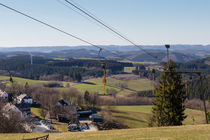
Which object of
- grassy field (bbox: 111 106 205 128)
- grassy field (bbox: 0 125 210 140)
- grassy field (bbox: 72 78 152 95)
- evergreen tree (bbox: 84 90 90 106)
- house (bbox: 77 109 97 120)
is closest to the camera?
grassy field (bbox: 0 125 210 140)

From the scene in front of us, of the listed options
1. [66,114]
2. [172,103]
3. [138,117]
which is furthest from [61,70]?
[172,103]

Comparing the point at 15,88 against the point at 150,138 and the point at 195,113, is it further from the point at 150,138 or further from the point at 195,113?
the point at 150,138

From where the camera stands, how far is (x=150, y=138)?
16.1 metres

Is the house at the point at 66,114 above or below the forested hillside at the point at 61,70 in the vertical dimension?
below

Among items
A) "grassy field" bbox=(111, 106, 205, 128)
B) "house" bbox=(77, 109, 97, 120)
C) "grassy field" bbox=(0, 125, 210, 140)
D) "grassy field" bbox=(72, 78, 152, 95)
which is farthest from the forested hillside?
"grassy field" bbox=(0, 125, 210, 140)

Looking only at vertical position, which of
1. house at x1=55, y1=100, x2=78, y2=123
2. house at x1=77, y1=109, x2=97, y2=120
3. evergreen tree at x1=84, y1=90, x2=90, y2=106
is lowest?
A: house at x1=77, y1=109, x2=97, y2=120

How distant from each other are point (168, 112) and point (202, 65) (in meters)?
149

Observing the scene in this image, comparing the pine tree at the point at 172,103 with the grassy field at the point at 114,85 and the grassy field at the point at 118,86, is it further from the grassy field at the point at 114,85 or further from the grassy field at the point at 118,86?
the grassy field at the point at 118,86

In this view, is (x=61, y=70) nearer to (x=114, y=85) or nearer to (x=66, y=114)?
(x=114, y=85)

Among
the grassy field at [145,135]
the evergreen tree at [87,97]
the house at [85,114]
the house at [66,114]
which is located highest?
the grassy field at [145,135]

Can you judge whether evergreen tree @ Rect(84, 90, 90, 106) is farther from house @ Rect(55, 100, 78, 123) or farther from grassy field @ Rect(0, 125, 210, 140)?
grassy field @ Rect(0, 125, 210, 140)

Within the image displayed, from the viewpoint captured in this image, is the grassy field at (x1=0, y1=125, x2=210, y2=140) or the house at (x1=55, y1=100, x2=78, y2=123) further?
the house at (x1=55, y1=100, x2=78, y2=123)

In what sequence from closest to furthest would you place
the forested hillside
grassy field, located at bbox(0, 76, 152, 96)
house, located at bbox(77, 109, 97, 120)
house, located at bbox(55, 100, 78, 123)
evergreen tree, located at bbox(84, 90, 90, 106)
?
house, located at bbox(55, 100, 78, 123) → house, located at bbox(77, 109, 97, 120) → evergreen tree, located at bbox(84, 90, 90, 106) → grassy field, located at bbox(0, 76, 152, 96) → the forested hillside

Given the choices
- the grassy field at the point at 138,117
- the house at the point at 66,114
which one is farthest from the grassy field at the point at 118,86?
the house at the point at 66,114
